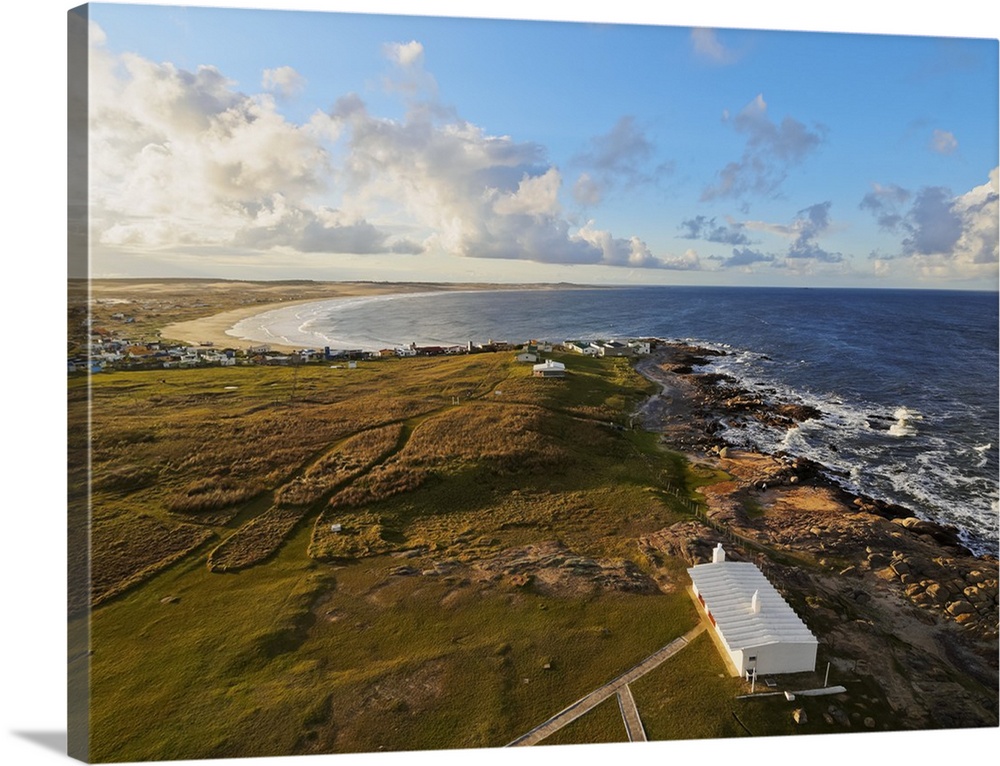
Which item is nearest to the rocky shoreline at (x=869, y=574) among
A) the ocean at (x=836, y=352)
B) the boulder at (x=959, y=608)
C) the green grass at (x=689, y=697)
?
the boulder at (x=959, y=608)

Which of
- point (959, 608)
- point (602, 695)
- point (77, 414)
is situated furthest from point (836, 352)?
point (77, 414)

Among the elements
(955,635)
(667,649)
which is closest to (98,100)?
(667,649)

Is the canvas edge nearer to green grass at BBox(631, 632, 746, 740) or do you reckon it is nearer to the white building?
green grass at BBox(631, 632, 746, 740)

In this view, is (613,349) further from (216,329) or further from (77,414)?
(77,414)

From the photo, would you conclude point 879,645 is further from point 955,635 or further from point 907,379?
point 907,379

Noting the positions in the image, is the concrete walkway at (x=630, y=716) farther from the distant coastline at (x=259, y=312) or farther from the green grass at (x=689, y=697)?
the distant coastline at (x=259, y=312)

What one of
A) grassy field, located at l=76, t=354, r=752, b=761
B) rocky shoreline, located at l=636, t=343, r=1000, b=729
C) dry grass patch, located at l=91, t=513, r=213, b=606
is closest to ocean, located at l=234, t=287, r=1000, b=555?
rocky shoreline, located at l=636, t=343, r=1000, b=729
